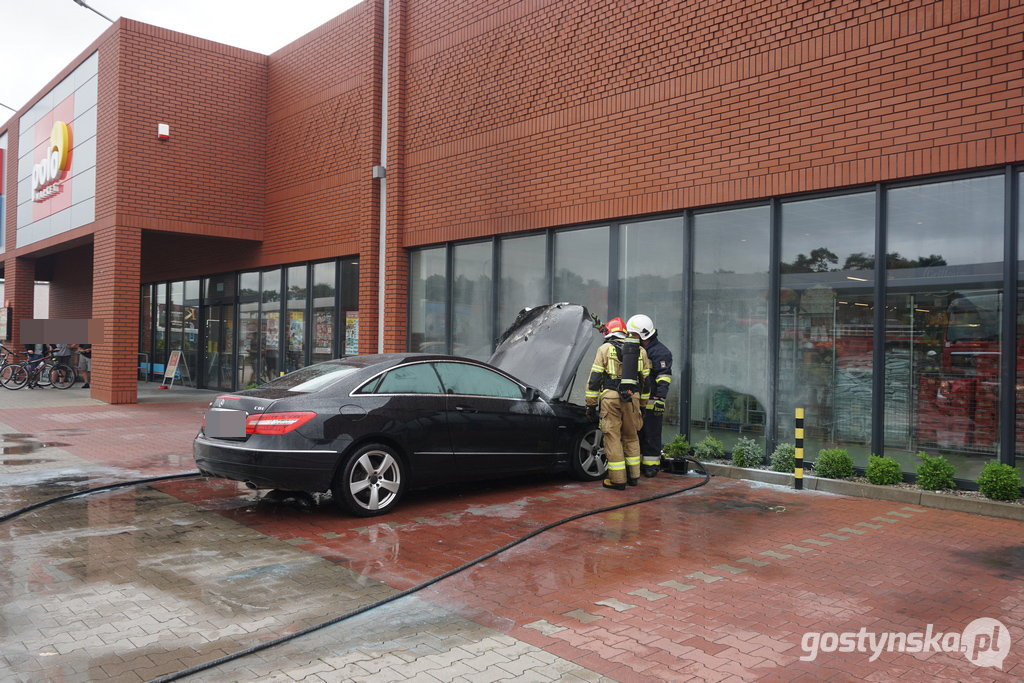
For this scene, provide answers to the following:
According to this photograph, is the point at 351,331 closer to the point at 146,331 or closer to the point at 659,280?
the point at 659,280

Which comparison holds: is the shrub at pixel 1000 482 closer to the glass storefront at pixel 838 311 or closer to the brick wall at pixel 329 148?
the glass storefront at pixel 838 311

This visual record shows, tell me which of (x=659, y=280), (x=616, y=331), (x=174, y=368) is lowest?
(x=174, y=368)

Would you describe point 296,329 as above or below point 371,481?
above

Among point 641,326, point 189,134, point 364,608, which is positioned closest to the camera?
point 364,608

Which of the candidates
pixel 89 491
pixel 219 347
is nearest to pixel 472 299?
pixel 89 491

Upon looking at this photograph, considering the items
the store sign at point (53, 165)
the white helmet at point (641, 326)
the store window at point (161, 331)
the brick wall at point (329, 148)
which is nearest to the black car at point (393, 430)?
the white helmet at point (641, 326)

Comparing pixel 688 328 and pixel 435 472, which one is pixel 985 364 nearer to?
pixel 688 328

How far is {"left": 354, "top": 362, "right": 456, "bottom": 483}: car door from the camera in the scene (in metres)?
6.85

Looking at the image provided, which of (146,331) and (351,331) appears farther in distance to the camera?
(146,331)

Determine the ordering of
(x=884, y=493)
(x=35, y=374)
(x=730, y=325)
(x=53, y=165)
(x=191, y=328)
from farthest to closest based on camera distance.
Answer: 1. (x=191, y=328)
2. (x=35, y=374)
3. (x=53, y=165)
4. (x=730, y=325)
5. (x=884, y=493)

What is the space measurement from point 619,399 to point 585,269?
145 inches

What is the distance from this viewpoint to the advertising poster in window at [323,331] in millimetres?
16875

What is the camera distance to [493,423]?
25.2ft

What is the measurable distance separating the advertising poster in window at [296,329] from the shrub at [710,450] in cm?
1095
